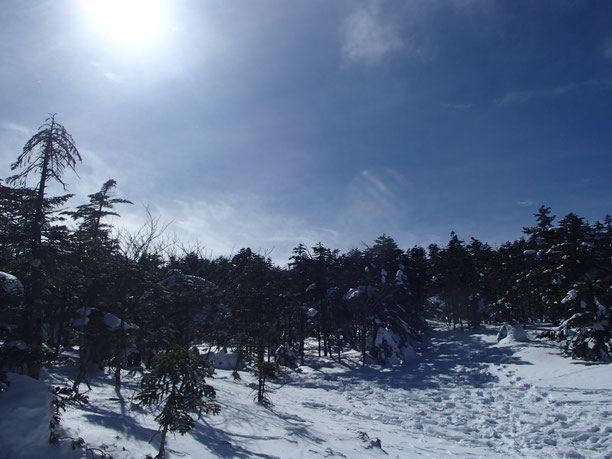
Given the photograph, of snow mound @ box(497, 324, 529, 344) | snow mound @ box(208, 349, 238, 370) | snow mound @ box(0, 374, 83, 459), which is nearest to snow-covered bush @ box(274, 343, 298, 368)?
snow mound @ box(208, 349, 238, 370)

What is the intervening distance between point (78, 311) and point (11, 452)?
11.7m

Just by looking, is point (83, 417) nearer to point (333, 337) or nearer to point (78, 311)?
point (78, 311)

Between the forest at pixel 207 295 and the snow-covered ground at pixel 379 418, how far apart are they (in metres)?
0.99

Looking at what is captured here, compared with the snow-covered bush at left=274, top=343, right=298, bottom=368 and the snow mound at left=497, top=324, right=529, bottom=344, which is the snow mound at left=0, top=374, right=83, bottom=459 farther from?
the snow mound at left=497, top=324, right=529, bottom=344

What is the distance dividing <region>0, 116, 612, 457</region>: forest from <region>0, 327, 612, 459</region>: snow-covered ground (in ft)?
3.26

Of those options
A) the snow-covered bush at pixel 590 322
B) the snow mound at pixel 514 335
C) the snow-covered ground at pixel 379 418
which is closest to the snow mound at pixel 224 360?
the snow-covered ground at pixel 379 418

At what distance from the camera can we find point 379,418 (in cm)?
1470

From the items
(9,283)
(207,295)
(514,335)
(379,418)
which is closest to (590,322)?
(514,335)

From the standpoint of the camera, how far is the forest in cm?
772

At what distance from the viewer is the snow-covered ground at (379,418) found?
6750 millimetres

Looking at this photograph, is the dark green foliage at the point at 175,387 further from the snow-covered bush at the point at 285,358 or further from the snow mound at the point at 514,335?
the snow mound at the point at 514,335

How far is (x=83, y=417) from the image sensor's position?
8.23m

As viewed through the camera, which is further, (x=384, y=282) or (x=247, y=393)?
(x=384, y=282)

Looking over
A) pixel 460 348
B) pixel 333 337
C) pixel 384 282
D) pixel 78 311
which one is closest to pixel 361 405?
pixel 78 311
